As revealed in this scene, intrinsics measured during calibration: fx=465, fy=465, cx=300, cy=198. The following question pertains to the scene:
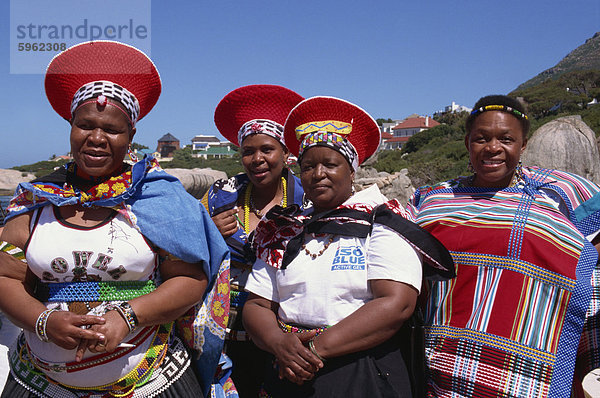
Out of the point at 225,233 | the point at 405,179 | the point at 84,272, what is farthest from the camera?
the point at 405,179

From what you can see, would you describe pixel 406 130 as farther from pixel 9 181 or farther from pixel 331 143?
pixel 331 143

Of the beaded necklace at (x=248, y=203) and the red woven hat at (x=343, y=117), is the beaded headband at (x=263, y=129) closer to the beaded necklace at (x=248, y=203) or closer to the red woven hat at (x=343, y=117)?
the beaded necklace at (x=248, y=203)

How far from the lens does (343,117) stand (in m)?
2.61

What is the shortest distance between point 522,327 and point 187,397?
1.66 m

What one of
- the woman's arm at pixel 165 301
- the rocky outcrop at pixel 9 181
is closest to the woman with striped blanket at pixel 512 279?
the woman's arm at pixel 165 301

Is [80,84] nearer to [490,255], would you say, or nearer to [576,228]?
[490,255]

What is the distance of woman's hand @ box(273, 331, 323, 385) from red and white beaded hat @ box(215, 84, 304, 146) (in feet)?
4.83

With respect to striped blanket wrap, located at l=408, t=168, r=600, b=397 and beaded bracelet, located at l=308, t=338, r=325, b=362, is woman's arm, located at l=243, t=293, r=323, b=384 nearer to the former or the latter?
beaded bracelet, located at l=308, t=338, r=325, b=362

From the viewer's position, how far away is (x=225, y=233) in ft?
9.40

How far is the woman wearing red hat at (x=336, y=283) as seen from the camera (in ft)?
6.80

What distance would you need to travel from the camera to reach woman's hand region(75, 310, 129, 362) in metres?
1.88

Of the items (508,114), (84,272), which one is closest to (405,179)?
(508,114)

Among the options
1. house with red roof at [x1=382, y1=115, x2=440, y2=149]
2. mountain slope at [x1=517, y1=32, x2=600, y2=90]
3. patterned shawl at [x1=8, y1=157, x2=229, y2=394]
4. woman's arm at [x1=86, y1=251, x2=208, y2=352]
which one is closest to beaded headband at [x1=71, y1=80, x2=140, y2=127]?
patterned shawl at [x1=8, y1=157, x2=229, y2=394]

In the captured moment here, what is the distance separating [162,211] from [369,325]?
1.06 meters
